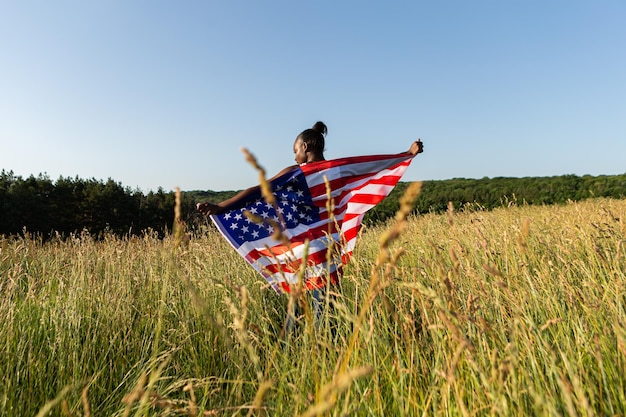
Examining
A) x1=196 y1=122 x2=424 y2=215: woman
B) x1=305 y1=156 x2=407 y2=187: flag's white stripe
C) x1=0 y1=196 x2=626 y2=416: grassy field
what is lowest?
x1=0 y1=196 x2=626 y2=416: grassy field

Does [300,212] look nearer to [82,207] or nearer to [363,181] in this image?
[363,181]

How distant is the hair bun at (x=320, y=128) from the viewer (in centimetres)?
329

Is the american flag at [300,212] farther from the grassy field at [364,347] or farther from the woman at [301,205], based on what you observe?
the grassy field at [364,347]

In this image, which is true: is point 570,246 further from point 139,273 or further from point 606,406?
point 139,273

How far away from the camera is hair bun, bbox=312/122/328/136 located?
3.29 meters

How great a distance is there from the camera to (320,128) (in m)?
3.32

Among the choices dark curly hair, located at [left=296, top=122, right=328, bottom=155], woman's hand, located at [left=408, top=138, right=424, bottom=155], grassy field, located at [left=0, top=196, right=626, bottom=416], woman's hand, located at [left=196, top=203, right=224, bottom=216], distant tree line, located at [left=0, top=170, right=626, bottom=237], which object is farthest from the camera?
distant tree line, located at [left=0, top=170, right=626, bottom=237]

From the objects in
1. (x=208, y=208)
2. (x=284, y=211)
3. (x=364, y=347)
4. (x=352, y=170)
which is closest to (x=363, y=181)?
(x=352, y=170)

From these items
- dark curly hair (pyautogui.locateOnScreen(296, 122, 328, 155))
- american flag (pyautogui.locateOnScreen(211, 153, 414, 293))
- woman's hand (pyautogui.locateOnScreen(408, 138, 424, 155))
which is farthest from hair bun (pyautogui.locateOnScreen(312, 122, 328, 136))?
woman's hand (pyautogui.locateOnScreen(408, 138, 424, 155))

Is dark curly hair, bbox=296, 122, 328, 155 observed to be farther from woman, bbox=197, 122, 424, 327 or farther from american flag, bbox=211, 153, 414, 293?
american flag, bbox=211, 153, 414, 293

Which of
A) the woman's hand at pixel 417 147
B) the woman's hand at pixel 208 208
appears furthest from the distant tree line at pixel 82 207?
the woman's hand at pixel 208 208

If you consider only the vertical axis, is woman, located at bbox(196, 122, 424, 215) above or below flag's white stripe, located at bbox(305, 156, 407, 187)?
above

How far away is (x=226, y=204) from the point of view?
10.0ft

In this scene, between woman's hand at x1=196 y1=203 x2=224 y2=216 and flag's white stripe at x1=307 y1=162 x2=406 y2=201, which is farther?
flag's white stripe at x1=307 y1=162 x2=406 y2=201
